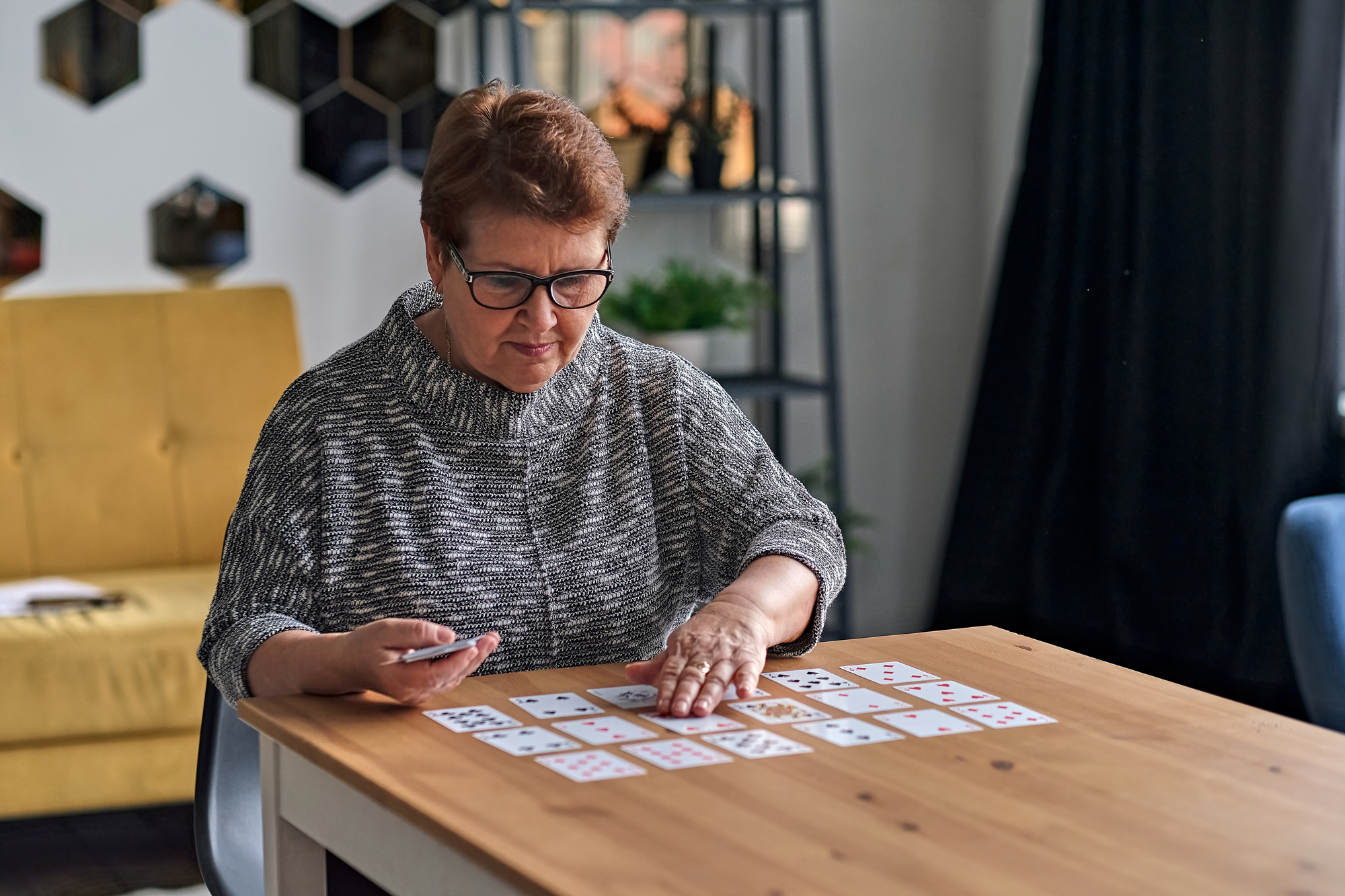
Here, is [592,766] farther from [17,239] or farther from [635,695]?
[17,239]

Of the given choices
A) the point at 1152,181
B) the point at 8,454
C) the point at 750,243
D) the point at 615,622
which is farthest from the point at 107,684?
the point at 1152,181

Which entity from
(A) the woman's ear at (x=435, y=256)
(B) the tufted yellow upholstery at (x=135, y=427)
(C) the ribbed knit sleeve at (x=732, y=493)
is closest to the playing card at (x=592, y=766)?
(C) the ribbed knit sleeve at (x=732, y=493)

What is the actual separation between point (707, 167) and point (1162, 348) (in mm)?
1089

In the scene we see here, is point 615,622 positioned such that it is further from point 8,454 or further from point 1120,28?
point 1120,28

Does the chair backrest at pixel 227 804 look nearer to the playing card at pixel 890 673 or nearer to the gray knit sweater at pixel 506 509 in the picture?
the gray knit sweater at pixel 506 509

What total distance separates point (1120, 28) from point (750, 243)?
104 cm

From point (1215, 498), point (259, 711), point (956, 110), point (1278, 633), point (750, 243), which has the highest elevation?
point (956, 110)

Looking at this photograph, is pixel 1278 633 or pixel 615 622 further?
pixel 1278 633

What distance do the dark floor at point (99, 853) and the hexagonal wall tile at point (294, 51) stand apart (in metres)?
1.63

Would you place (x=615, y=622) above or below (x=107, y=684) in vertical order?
above

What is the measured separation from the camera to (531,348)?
146 cm

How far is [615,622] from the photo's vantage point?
151 cm

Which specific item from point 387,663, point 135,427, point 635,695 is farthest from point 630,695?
point 135,427

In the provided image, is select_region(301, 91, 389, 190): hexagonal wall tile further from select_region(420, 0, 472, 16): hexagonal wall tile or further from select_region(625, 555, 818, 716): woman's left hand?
select_region(625, 555, 818, 716): woman's left hand
